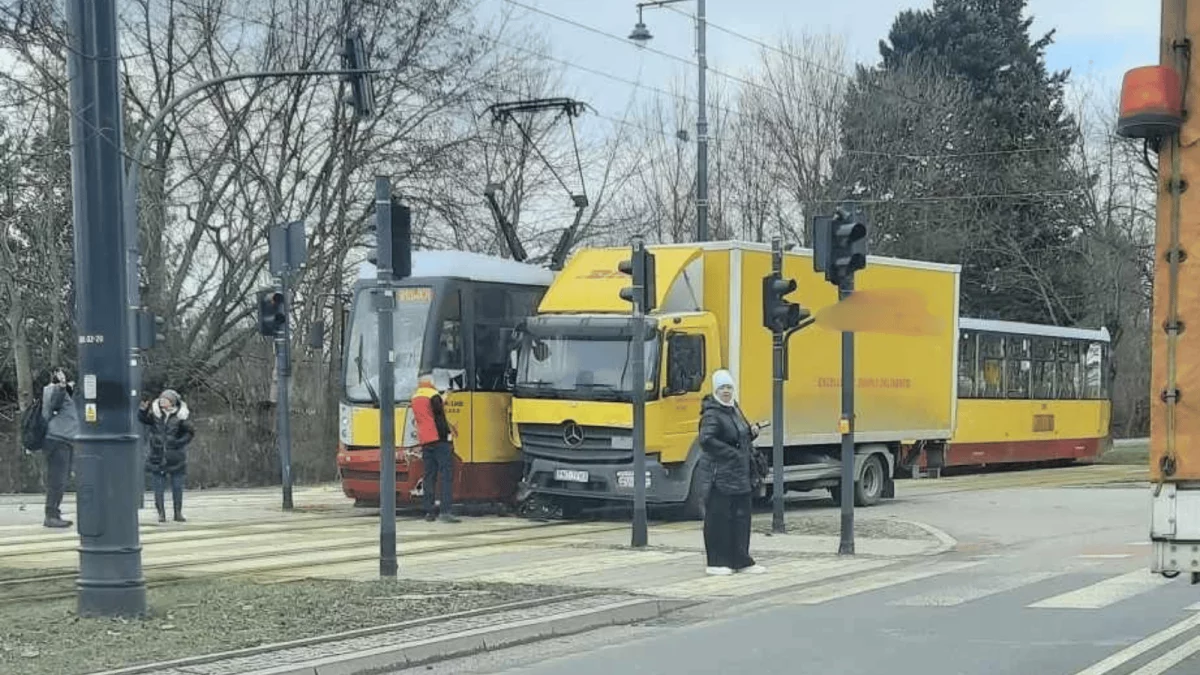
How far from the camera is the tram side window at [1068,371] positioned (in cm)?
3347

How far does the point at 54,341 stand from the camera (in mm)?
29062

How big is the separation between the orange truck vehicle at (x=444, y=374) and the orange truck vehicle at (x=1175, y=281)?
13318 mm

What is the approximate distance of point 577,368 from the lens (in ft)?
60.5

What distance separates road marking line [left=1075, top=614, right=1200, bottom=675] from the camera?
8.04 meters

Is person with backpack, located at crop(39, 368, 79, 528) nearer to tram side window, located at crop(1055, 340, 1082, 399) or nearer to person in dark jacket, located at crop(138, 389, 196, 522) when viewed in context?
person in dark jacket, located at crop(138, 389, 196, 522)

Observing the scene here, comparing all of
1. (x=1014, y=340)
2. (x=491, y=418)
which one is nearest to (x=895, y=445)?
(x=491, y=418)

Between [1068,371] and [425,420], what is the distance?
20.8 m

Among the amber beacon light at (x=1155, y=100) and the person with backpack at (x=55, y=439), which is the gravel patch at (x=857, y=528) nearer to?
the person with backpack at (x=55, y=439)

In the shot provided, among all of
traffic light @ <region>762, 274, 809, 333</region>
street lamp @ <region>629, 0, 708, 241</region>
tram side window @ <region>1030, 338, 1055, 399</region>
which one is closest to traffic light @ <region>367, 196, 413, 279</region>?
traffic light @ <region>762, 274, 809, 333</region>

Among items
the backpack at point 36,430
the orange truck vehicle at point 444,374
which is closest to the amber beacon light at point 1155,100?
the orange truck vehicle at point 444,374

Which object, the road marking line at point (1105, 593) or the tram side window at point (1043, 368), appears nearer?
the road marking line at point (1105, 593)

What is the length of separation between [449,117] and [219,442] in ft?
29.3

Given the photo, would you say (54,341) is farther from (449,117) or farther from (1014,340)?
(1014,340)

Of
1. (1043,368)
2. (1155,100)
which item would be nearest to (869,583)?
(1155,100)
